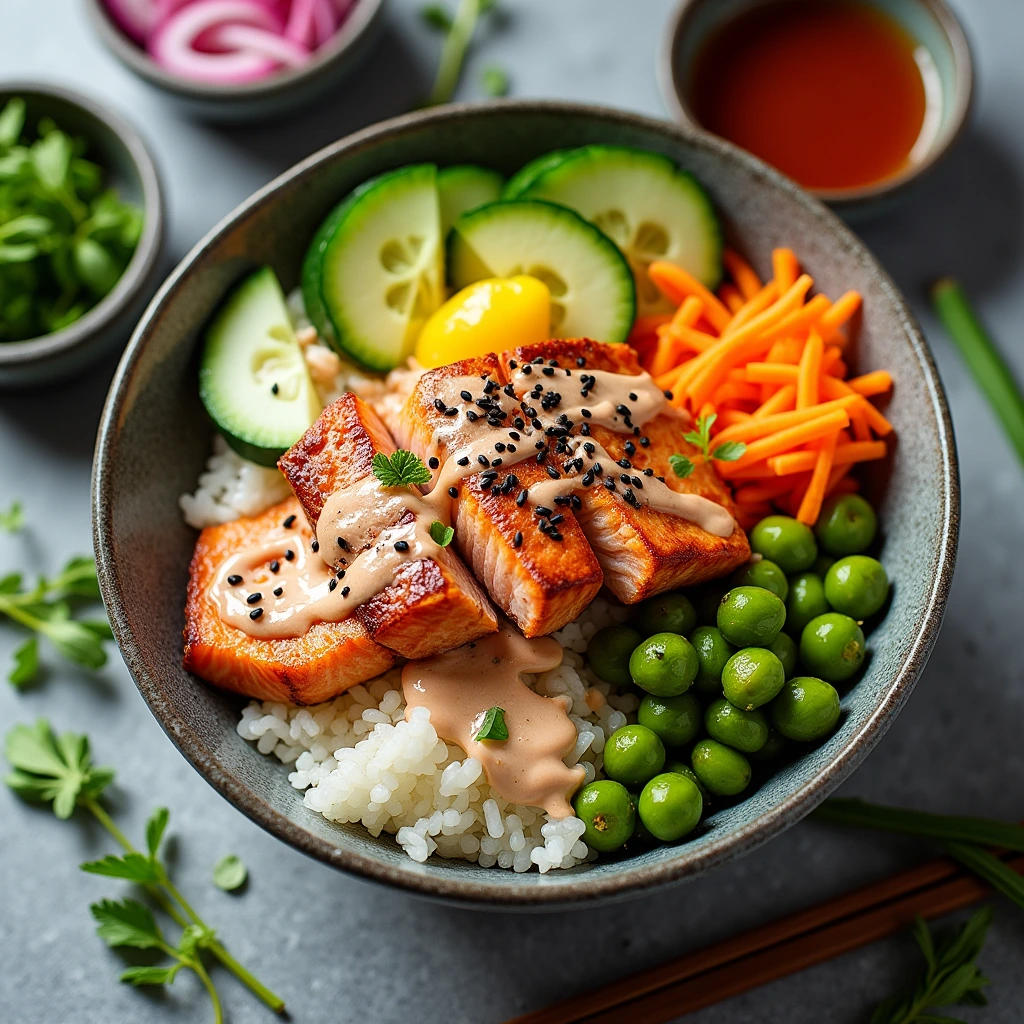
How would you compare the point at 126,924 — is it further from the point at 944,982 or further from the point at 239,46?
the point at 239,46

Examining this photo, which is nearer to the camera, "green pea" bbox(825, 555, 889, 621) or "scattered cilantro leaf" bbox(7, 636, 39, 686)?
"green pea" bbox(825, 555, 889, 621)

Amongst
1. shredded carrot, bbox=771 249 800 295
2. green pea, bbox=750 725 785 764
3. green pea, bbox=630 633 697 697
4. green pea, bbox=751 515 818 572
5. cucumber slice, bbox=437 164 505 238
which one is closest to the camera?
green pea, bbox=630 633 697 697

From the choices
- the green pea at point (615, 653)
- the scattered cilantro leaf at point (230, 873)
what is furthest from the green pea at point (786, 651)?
the scattered cilantro leaf at point (230, 873)

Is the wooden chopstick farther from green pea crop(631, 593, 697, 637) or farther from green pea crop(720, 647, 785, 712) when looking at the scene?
green pea crop(631, 593, 697, 637)

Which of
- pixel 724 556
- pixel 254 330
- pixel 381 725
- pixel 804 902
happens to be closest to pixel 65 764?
pixel 381 725

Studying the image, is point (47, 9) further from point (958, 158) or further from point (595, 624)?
point (958, 158)

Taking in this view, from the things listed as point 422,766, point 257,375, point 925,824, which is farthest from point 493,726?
point 925,824

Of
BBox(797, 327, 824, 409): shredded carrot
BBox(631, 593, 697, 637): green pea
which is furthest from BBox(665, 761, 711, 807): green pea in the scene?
BBox(797, 327, 824, 409): shredded carrot
